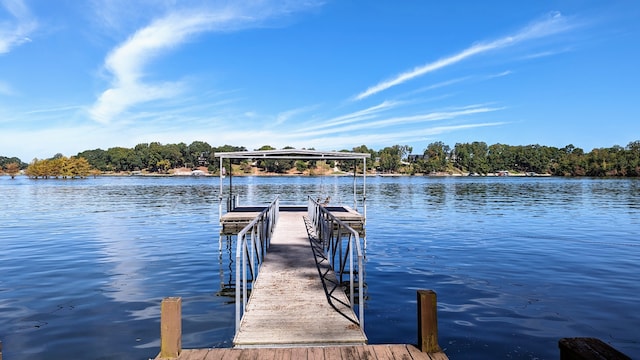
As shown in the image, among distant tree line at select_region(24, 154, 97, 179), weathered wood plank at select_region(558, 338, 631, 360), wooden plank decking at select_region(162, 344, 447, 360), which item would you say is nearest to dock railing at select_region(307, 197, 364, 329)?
wooden plank decking at select_region(162, 344, 447, 360)

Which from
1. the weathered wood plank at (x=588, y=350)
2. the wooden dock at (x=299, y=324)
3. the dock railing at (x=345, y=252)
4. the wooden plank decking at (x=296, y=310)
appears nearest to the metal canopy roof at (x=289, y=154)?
the dock railing at (x=345, y=252)

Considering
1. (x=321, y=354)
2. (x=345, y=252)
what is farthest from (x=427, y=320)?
(x=345, y=252)

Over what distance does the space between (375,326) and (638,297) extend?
7.29 metres

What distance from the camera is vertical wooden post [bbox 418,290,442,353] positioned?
5.00 meters

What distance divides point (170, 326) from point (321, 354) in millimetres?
1818

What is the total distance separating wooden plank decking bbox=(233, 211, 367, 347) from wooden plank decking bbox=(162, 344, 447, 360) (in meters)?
0.67

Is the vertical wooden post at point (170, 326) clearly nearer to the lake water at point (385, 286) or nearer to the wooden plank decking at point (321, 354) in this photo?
the wooden plank decking at point (321, 354)

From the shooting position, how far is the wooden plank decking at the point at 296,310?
20.2 ft

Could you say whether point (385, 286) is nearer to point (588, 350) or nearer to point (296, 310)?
point (296, 310)

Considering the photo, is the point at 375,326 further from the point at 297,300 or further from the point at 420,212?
the point at 420,212

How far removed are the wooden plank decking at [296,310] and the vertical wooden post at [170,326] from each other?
1.23m

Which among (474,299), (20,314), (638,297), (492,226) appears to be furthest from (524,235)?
(20,314)

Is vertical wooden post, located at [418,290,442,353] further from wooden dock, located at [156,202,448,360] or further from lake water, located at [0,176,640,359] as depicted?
lake water, located at [0,176,640,359]

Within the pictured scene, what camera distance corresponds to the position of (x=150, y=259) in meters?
15.8
